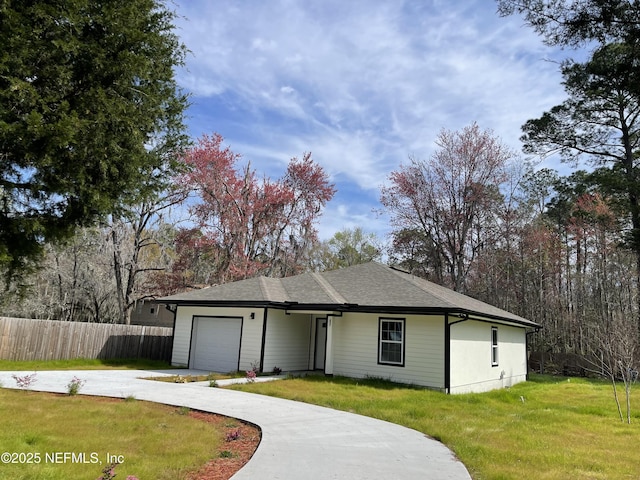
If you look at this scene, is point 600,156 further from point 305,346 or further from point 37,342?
point 37,342

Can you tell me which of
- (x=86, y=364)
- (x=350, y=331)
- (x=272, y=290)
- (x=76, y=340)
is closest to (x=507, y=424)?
(x=350, y=331)

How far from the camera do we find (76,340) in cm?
1459

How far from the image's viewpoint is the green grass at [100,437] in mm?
4340

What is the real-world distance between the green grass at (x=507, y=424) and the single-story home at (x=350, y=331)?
3.01 feet

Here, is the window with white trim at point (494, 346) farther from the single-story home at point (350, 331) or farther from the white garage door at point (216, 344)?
the white garage door at point (216, 344)

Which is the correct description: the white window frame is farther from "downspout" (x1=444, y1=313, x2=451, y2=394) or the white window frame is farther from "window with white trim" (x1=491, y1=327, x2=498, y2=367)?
"downspout" (x1=444, y1=313, x2=451, y2=394)

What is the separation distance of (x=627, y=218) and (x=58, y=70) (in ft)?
62.8

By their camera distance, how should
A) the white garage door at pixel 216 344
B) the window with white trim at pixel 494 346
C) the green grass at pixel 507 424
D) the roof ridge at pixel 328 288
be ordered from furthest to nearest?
the window with white trim at pixel 494 346 < the white garage door at pixel 216 344 < the roof ridge at pixel 328 288 < the green grass at pixel 507 424

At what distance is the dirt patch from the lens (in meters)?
4.50

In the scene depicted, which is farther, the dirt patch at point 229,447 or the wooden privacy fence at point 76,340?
the wooden privacy fence at point 76,340

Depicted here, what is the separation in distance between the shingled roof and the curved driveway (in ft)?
14.0

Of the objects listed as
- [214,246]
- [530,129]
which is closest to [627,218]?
[530,129]

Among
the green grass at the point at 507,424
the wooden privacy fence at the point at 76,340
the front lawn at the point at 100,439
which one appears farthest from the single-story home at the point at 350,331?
the front lawn at the point at 100,439

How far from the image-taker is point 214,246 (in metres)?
22.8
